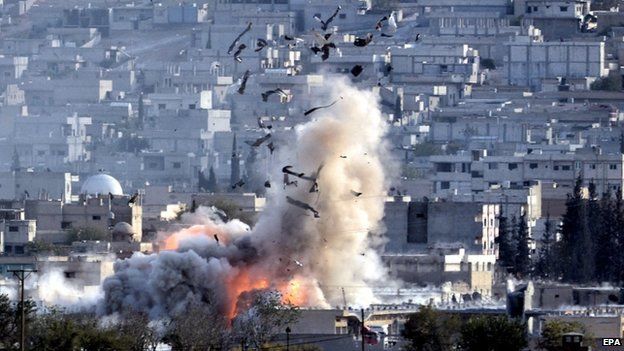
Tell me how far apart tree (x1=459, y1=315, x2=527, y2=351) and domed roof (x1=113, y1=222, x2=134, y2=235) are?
101 feet

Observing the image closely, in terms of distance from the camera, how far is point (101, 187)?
374 feet

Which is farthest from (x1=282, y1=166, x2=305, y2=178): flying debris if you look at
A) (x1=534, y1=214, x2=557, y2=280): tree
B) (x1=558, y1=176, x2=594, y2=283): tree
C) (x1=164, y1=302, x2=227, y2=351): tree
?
(x1=534, y1=214, x2=557, y2=280): tree

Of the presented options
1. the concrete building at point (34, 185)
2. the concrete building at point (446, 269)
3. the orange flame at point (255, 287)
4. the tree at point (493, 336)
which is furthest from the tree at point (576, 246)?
the concrete building at point (34, 185)

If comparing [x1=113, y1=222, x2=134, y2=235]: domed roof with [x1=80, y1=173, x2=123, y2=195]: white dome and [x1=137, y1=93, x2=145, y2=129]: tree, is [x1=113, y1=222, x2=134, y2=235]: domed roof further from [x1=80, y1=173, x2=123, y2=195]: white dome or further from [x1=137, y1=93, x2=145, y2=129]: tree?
[x1=137, y1=93, x2=145, y2=129]: tree

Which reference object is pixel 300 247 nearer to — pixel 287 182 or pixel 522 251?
pixel 287 182

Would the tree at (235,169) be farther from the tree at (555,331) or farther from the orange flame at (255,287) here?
the tree at (555,331)

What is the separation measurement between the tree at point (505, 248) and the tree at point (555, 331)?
2219 centimetres

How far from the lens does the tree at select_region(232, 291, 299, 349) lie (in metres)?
70.9

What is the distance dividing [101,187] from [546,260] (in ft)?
78.4

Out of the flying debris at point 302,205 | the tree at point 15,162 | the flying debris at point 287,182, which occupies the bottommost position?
the tree at point 15,162

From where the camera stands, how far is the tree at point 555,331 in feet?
220

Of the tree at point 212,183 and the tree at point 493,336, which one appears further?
the tree at point 212,183

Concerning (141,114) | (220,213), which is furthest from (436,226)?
(141,114)

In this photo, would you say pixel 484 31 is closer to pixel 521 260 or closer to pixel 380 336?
pixel 521 260
